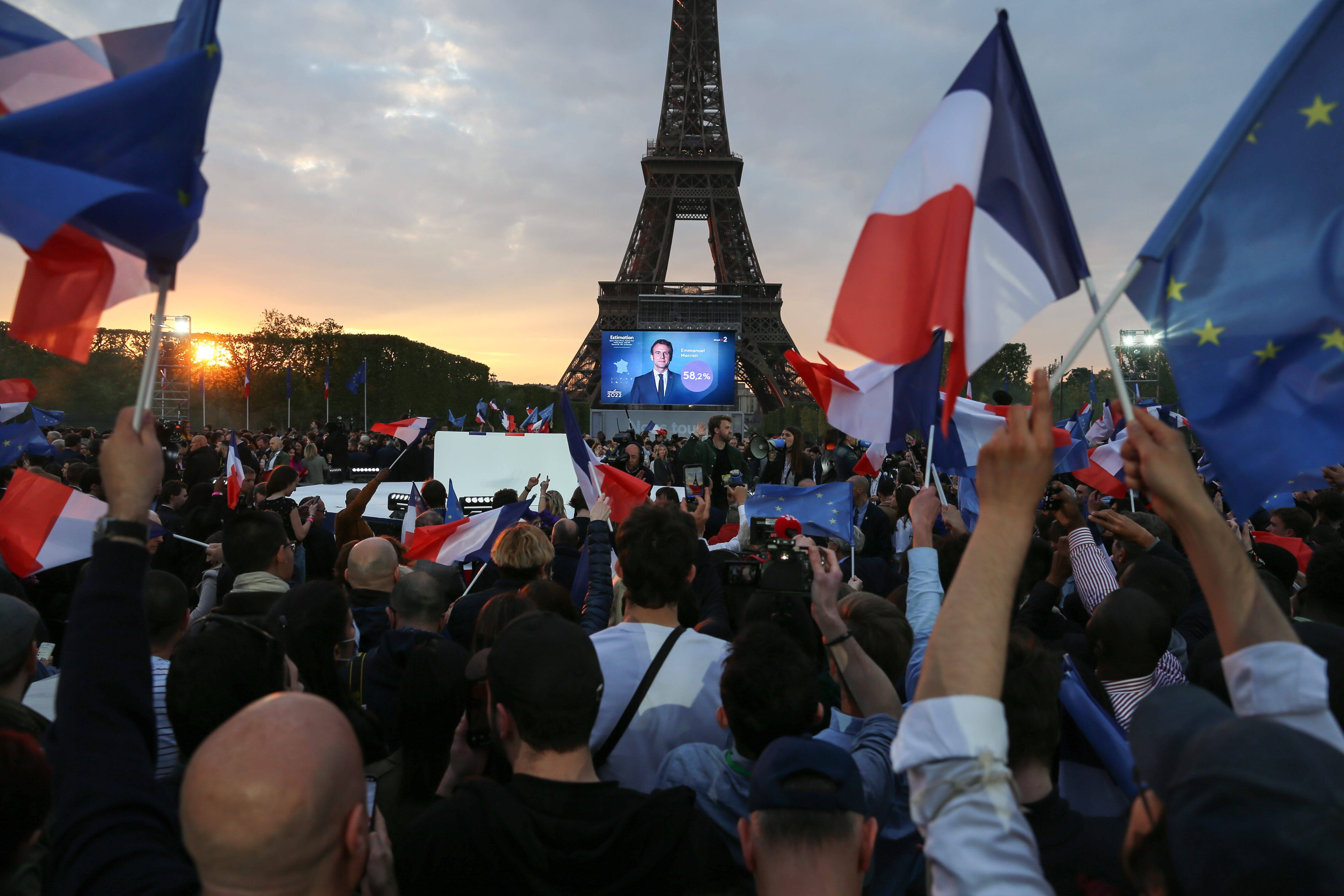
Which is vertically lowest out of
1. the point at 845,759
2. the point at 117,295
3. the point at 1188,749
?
the point at 845,759

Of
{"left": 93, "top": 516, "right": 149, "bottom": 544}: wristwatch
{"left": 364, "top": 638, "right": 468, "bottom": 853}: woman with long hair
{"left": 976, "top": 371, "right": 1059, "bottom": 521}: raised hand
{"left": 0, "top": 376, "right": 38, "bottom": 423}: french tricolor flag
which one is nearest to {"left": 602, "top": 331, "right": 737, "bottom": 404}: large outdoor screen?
{"left": 0, "top": 376, "right": 38, "bottom": 423}: french tricolor flag

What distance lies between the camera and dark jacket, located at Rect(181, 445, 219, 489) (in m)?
8.34

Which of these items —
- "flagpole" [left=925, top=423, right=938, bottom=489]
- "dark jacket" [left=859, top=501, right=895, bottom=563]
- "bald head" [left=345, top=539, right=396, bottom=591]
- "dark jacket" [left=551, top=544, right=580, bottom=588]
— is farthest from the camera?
"dark jacket" [left=859, top=501, right=895, bottom=563]

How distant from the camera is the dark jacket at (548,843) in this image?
1576 millimetres

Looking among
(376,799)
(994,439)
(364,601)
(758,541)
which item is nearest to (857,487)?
(758,541)

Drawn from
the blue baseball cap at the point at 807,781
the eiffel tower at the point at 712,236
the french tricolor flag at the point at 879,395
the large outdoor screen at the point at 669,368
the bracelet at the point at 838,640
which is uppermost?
the eiffel tower at the point at 712,236

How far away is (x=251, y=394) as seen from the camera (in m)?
40.2

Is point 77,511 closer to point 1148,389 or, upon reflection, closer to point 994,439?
point 994,439

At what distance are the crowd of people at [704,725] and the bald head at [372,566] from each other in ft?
0.53

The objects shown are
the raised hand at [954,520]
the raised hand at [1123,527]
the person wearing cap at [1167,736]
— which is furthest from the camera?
the raised hand at [954,520]

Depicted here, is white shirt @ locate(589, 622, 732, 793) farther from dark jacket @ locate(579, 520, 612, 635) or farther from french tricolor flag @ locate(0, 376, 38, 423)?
french tricolor flag @ locate(0, 376, 38, 423)

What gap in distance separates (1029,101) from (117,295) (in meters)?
2.31

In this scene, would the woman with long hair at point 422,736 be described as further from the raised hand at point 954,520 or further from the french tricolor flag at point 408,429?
the french tricolor flag at point 408,429

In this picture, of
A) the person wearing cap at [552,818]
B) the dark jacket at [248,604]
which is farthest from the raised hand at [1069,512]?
the dark jacket at [248,604]
